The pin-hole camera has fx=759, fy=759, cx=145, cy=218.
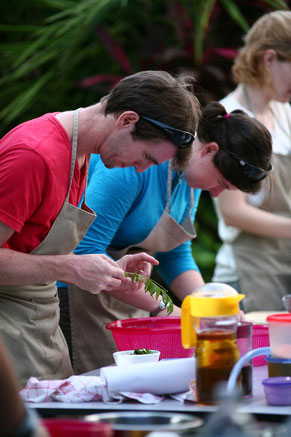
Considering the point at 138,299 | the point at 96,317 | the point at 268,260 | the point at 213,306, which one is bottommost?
the point at 268,260

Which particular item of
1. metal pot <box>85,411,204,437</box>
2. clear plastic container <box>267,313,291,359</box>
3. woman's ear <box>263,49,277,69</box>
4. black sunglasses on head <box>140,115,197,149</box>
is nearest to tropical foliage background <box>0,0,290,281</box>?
woman's ear <box>263,49,277,69</box>

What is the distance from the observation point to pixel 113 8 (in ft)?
17.9

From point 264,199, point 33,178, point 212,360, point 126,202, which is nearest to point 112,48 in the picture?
point 264,199

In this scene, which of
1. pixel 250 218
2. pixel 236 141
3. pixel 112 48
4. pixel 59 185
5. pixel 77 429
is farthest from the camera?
pixel 112 48

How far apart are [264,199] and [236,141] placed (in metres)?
0.79

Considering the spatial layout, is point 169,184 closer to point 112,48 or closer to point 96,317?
point 96,317

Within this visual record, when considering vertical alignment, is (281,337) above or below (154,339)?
above

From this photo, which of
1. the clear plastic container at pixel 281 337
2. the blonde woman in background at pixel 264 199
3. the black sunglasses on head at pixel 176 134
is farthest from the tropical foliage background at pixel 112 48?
the clear plastic container at pixel 281 337

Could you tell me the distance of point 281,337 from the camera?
1892mm

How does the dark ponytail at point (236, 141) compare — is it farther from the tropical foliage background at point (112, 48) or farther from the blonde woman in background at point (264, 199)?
the tropical foliage background at point (112, 48)

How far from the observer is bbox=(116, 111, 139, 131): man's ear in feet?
7.17

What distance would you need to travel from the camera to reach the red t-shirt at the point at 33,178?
6.60 ft

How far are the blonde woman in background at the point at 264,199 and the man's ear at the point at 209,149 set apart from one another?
56cm

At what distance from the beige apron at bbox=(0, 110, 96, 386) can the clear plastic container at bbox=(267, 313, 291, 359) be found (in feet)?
2.27
